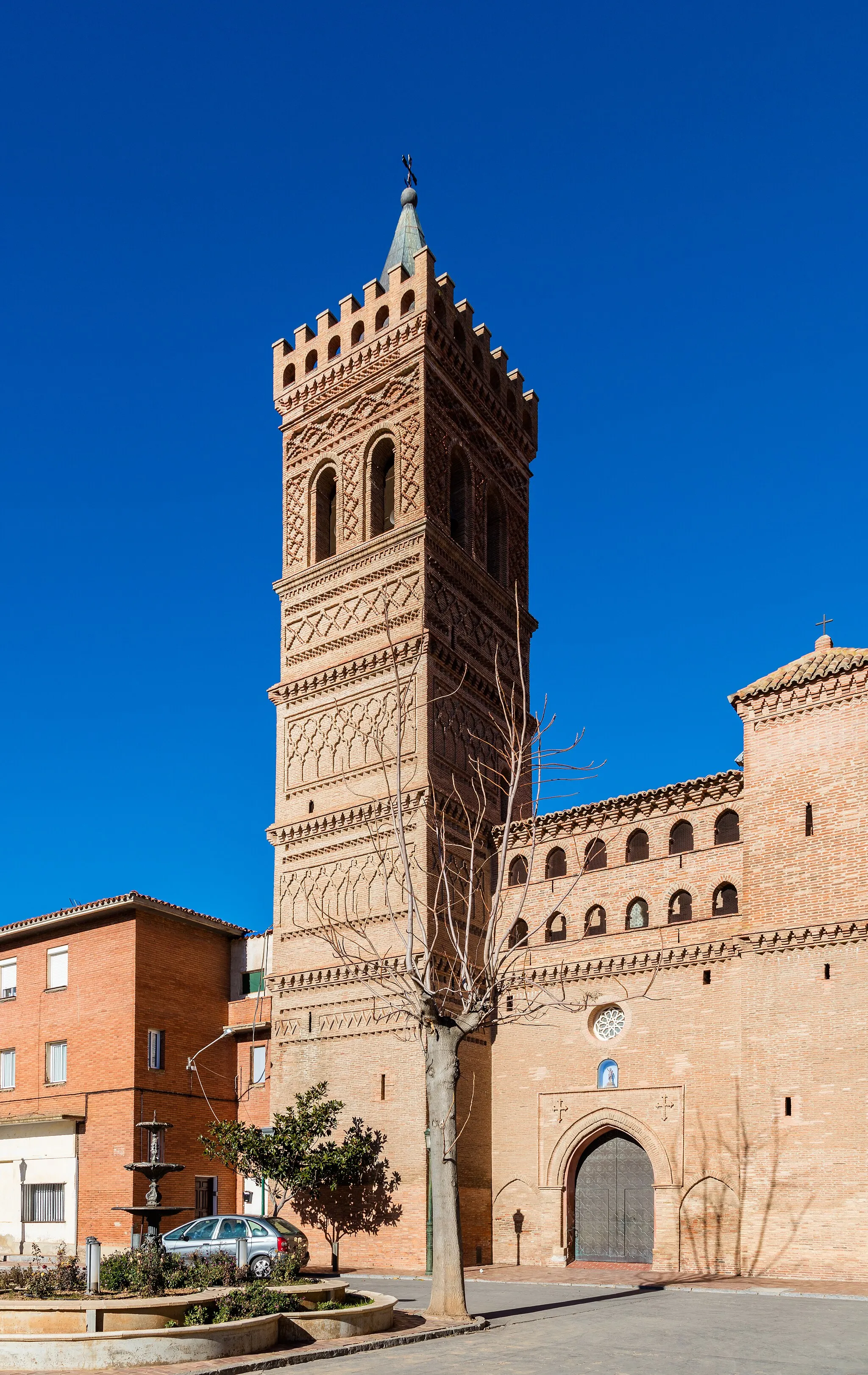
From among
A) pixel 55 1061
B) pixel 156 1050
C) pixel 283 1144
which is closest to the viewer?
pixel 283 1144

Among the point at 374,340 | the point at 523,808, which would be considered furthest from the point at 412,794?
the point at 374,340

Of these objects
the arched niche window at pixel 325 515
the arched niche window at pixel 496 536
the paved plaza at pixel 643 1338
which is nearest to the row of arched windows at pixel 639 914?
the paved plaza at pixel 643 1338

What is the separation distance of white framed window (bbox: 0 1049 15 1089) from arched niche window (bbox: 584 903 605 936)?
14454 millimetres

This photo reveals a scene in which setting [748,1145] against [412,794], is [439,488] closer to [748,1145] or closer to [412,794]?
[412,794]

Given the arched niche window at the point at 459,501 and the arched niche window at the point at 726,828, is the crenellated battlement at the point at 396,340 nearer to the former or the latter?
the arched niche window at the point at 459,501

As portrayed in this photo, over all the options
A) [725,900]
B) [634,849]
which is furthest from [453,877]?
[725,900]

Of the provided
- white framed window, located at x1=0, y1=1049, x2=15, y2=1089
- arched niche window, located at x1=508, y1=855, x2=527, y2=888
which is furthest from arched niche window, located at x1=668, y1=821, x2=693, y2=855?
white framed window, located at x1=0, y1=1049, x2=15, y2=1089

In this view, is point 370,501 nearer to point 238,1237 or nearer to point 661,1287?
point 238,1237

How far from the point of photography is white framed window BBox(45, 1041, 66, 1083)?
2969 cm

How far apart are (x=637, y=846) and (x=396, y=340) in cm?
1356

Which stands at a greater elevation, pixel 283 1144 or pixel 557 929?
pixel 557 929

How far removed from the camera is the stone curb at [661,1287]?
769 inches

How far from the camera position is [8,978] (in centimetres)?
3203

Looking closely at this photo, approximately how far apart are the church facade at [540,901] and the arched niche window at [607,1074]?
0.05 m
